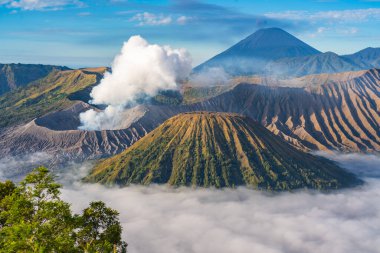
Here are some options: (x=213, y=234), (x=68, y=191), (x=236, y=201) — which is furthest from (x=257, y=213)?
(x=68, y=191)

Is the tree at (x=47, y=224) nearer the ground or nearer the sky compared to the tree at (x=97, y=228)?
nearer the sky

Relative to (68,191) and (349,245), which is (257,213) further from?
(68,191)

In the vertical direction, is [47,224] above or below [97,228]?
above

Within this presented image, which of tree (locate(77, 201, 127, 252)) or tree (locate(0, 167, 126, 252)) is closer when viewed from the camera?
tree (locate(0, 167, 126, 252))

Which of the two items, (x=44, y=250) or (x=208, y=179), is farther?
(x=208, y=179)

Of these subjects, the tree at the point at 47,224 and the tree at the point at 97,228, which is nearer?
the tree at the point at 47,224

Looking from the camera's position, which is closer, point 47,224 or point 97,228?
point 47,224

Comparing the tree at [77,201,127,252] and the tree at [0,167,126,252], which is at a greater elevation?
the tree at [0,167,126,252]

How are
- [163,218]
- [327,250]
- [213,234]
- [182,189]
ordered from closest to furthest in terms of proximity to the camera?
[327,250]
[213,234]
[163,218]
[182,189]
